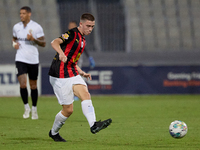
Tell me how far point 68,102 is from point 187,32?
1599 cm

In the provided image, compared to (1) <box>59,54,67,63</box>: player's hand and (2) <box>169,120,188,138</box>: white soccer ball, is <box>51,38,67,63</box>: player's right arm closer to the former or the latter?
(1) <box>59,54,67,63</box>: player's hand

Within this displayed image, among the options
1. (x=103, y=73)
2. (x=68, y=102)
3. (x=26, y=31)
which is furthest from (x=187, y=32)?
(x=68, y=102)

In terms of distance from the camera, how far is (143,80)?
16.8 m

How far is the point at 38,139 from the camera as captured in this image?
5.80 m

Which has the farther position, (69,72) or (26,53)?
(26,53)

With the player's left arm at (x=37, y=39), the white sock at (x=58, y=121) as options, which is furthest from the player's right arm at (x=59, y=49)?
the player's left arm at (x=37, y=39)

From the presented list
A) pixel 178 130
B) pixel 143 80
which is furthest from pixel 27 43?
pixel 143 80

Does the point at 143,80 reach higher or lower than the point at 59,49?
lower

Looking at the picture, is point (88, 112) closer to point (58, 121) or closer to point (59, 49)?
point (58, 121)

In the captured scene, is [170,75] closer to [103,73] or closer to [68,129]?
[103,73]

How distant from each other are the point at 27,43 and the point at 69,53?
3403mm

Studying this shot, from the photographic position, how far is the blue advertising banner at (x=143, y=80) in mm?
16812

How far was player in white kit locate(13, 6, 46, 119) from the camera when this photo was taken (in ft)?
28.0

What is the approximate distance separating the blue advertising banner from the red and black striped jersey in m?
11.1
